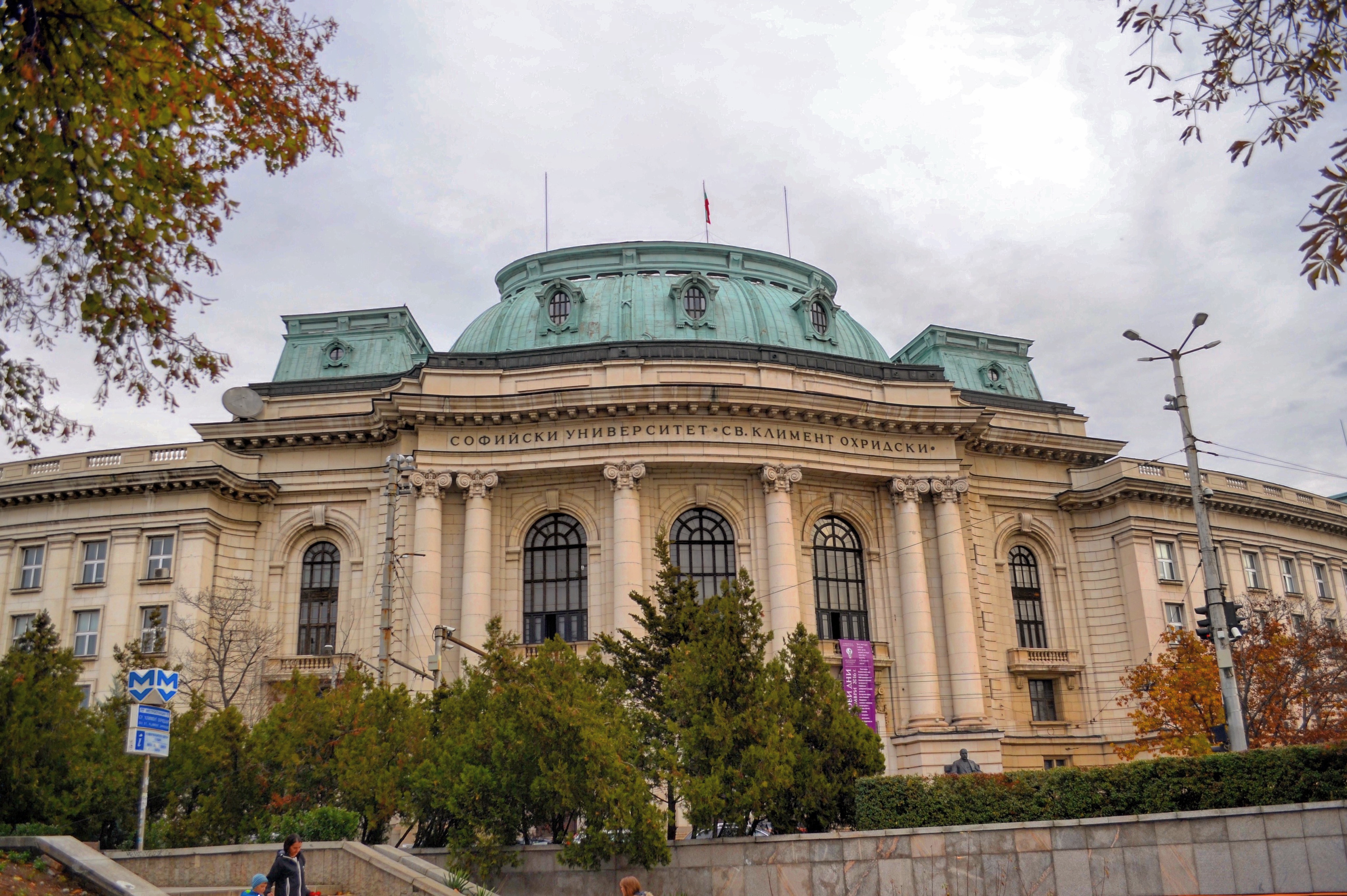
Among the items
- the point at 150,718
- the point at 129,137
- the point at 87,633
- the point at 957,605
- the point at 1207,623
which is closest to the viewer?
the point at 129,137

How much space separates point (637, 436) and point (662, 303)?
8.52 m

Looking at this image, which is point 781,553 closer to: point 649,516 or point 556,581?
point 649,516

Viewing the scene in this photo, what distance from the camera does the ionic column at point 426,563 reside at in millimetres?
39719

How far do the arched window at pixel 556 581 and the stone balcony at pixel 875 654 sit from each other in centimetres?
859

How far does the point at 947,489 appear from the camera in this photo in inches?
1741

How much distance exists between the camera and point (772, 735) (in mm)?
22547

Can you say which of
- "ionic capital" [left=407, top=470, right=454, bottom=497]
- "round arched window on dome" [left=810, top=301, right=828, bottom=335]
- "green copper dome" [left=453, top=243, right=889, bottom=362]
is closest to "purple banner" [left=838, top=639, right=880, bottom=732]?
"green copper dome" [left=453, top=243, right=889, bottom=362]

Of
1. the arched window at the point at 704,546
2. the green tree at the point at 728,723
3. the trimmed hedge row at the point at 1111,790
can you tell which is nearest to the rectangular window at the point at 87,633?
the arched window at the point at 704,546

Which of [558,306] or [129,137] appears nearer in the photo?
[129,137]

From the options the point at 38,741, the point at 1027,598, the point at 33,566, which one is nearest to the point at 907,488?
the point at 1027,598

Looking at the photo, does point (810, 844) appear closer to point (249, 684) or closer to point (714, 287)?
point (249, 684)

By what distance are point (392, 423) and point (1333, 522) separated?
4382 cm

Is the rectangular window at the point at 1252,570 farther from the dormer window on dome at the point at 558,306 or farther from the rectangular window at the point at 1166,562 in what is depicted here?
the dormer window on dome at the point at 558,306

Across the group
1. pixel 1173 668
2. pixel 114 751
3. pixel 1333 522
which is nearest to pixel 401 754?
pixel 114 751
